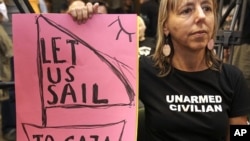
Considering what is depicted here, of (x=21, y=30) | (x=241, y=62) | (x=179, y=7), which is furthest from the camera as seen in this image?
(x=241, y=62)

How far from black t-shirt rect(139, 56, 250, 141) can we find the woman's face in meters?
0.12

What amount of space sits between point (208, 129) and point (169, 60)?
239mm

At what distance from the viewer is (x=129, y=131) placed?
1.27 meters

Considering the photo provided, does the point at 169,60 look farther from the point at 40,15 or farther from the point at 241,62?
the point at 241,62

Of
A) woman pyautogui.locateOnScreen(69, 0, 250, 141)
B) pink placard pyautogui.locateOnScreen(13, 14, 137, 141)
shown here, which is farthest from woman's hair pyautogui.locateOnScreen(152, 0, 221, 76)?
pink placard pyautogui.locateOnScreen(13, 14, 137, 141)

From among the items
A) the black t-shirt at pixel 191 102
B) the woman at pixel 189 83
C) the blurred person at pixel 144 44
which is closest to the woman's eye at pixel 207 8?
the woman at pixel 189 83

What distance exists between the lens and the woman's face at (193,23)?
1.33m

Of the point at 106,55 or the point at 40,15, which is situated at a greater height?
the point at 40,15

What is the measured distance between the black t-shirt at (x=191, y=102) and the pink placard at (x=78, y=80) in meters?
0.15

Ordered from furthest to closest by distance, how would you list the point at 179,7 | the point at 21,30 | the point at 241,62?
1. the point at 241,62
2. the point at 179,7
3. the point at 21,30

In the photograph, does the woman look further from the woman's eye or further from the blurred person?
A: the blurred person

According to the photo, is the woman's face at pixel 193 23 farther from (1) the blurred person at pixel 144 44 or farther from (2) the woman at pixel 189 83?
(1) the blurred person at pixel 144 44

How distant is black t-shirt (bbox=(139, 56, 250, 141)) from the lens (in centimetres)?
137

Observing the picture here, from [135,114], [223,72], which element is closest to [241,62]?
[223,72]
